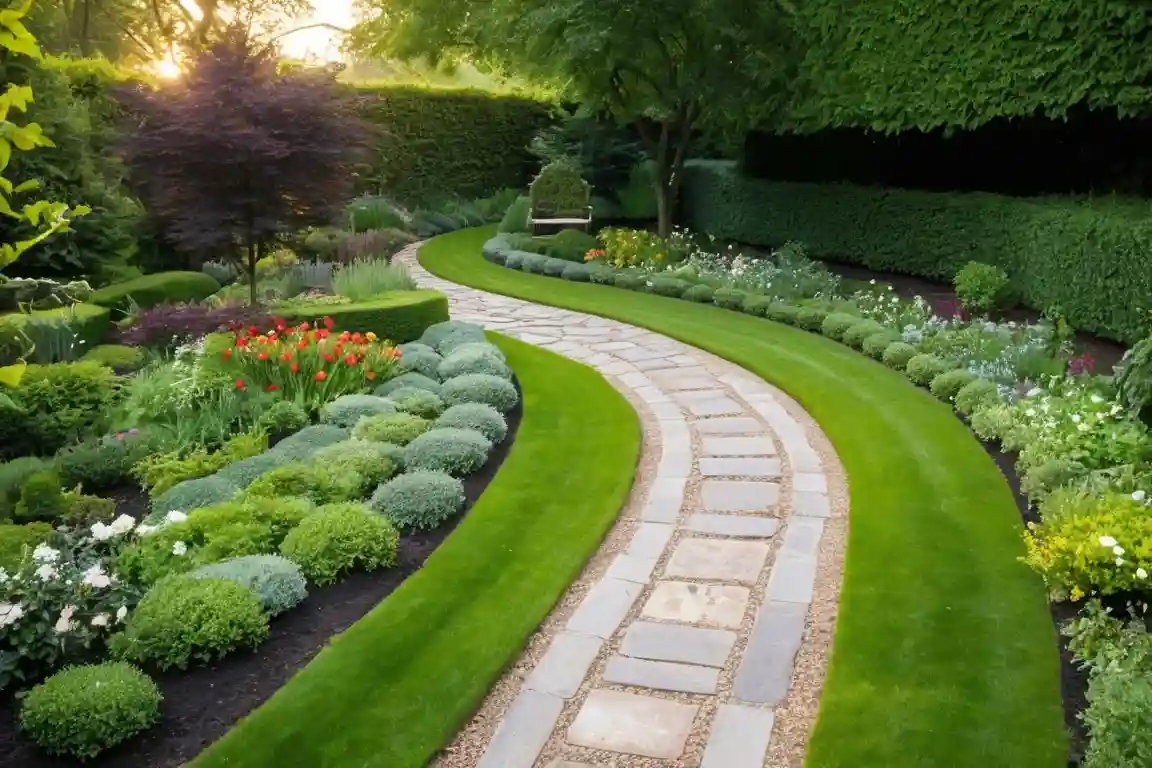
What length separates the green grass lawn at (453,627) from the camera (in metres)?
3.58

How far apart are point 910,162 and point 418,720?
13111 mm

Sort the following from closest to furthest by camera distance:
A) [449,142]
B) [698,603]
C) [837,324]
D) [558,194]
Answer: [698,603], [837,324], [558,194], [449,142]

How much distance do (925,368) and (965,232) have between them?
4.95m

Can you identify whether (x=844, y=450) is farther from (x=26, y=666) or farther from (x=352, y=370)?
(x=26, y=666)

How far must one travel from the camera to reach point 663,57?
46.6ft

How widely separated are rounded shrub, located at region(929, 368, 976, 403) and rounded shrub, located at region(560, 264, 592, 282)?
7180 mm

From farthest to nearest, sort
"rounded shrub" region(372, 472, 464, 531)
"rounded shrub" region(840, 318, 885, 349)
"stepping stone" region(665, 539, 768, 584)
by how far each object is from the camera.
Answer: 1. "rounded shrub" region(840, 318, 885, 349)
2. "rounded shrub" region(372, 472, 464, 531)
3. "stepping stone" region(665, 539, 768, 584)

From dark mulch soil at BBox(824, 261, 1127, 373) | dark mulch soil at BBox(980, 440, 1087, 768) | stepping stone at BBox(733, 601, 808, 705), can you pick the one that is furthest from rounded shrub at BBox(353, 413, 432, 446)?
dark mulch soil at BBox(824, 261, 1127, 373)

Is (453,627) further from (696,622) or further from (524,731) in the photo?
(696,622)

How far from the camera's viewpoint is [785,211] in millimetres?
16062

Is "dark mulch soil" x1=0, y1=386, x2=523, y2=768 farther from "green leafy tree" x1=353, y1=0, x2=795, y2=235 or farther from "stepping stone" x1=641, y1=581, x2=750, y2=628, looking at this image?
"green leafy tree" x1=353, y1=0, x2=795, y2=235

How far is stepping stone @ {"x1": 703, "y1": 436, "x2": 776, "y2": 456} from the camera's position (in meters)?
6.73

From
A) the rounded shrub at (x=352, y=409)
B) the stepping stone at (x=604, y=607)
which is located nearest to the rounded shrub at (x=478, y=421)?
the rounded shrub at (x=352, y=409)

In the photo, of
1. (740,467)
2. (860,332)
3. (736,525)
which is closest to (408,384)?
(740,467)
